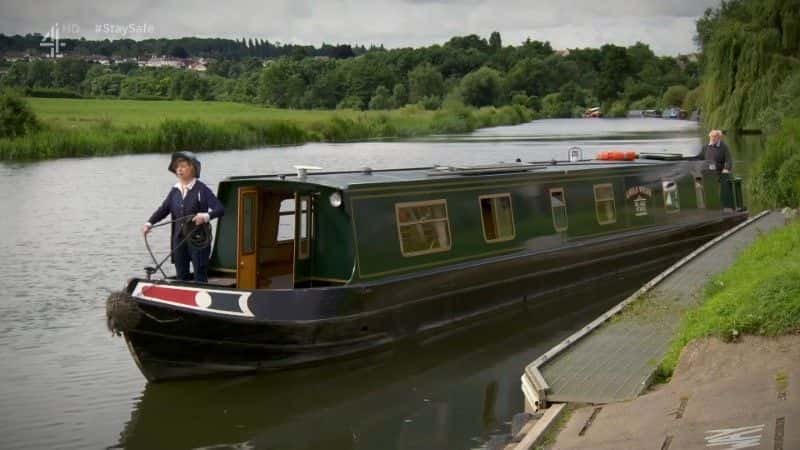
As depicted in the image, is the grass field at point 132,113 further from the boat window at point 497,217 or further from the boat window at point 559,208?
the boat window at point 497,217

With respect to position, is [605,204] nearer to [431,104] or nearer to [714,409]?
[714,409]

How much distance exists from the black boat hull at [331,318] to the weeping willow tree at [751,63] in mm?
25755

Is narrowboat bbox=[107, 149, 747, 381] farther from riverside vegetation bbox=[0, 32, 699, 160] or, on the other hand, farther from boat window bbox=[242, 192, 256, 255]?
riverside vegetation bbox=[0, 32, 699, 160]

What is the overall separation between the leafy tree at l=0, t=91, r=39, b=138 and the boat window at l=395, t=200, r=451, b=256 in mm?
32118

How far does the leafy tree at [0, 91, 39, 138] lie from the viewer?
40875 millimetres

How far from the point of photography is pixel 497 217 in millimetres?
14266

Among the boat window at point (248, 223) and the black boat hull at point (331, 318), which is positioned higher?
the boat window at point (248, 223)

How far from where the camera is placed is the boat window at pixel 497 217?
46.1ft

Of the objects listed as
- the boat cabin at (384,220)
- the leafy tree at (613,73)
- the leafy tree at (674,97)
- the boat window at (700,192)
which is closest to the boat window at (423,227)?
the boat cabin at (384,220)

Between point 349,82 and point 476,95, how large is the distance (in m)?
13.5

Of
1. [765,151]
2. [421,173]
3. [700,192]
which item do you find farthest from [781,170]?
[421,173]

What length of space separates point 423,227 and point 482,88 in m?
96.0

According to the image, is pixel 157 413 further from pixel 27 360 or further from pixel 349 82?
pixel 349 82

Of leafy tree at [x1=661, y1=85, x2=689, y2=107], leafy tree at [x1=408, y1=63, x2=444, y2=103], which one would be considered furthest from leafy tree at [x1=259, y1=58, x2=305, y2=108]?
leafy tree at [x1=661, y1=85, x2=689, y2=107]
